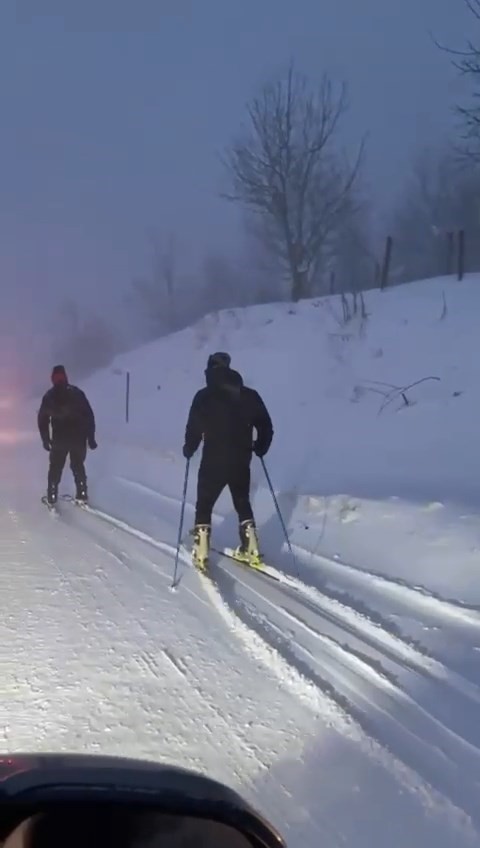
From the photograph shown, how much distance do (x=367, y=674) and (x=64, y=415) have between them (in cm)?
772

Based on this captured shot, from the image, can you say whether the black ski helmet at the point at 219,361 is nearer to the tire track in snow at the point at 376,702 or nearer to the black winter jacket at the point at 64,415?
the tire track in snow at the point at 376,702

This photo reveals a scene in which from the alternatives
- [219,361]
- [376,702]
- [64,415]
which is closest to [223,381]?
[219,361]

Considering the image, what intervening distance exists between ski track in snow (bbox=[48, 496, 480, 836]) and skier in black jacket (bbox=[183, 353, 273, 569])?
70 cm

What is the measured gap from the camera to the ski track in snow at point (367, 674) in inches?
161

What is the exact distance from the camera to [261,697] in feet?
16.0

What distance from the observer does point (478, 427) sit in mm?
13148

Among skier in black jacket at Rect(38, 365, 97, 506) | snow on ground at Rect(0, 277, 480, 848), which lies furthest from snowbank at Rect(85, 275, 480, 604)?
skier in black jacket at Rect(38, 365, 97, 506)

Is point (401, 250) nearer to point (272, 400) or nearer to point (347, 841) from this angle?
point (272, 400)

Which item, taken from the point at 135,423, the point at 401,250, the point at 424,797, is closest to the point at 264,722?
the point at 424,797

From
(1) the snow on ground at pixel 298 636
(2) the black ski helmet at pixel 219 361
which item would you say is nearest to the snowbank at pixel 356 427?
(1) the snow on ground at pixel 298 636

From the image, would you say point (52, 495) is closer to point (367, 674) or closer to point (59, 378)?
point (59, 378)

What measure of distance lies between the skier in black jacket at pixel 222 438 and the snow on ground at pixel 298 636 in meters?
0.40

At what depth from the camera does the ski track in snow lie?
410cm

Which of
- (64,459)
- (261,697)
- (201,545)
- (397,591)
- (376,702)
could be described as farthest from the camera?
(64,459)
